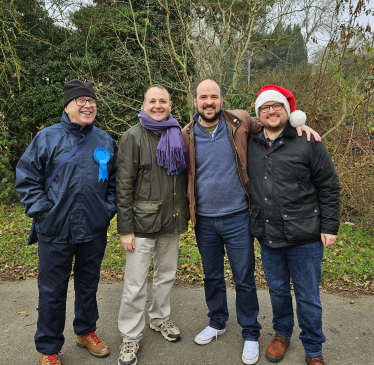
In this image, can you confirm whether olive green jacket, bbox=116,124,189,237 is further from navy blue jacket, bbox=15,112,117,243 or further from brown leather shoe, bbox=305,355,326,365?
brown leather shoe, bbox=305,355,326,365

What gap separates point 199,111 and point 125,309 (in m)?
1.92

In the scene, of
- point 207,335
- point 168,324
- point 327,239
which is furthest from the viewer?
point 168,324

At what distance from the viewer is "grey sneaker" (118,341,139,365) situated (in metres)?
2.82

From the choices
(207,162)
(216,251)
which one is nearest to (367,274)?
(216,251)

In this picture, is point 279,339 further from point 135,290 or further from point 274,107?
point 274,107

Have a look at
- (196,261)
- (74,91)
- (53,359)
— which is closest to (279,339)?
(53,359)

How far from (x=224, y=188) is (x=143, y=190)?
0.72 m

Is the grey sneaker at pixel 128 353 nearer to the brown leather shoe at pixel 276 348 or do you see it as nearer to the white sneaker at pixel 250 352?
the white sneaker at pixel 250 352

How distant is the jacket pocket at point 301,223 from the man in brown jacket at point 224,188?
0.42m

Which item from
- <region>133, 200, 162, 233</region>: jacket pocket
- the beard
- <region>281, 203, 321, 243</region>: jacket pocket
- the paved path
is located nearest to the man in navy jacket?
<region>133, 200, 162, 233</region>: jacket pocket

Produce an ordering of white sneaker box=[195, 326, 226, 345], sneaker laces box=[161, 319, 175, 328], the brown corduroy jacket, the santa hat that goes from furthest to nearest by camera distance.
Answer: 1. sneaker laces box=[161, 319, 175, 328]
2. white sneaker box=[195, 326, 226, 345]
3. the brown corduroy jacket
4. the santa hat

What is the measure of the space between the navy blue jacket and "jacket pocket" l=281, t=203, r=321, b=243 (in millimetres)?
1572

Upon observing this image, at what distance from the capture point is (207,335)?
3.16 m

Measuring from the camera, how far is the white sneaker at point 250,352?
2846 millimetres
